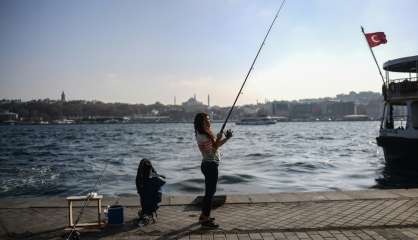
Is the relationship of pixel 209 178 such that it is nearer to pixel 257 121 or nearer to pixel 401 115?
pixel 401 115

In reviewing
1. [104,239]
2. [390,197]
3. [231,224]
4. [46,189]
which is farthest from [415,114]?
[104,239]

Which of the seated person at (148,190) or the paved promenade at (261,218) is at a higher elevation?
the seated person at (148,190)

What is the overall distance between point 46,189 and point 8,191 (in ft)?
5.14

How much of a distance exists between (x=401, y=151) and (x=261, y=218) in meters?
20.3

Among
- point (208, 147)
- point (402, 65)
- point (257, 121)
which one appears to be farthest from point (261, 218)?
point (257, 121)

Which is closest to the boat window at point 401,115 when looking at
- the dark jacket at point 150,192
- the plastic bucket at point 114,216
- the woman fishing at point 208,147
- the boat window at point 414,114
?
the boat window at point 414,114

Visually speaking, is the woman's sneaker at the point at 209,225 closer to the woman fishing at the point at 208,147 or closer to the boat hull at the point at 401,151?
the woman fishing at the point at 208,147

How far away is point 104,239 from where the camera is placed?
7.14 m

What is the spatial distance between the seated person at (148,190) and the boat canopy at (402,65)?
860 inches

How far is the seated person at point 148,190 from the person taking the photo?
8.25 metres

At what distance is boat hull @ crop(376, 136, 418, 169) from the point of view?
25.0 metres

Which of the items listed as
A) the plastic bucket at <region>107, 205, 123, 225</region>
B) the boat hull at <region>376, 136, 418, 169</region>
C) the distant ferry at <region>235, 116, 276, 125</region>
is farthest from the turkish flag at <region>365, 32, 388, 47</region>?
the distant ferry at <region>235, 116, 276, 125</region>

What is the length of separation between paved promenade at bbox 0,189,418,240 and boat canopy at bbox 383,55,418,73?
58.1ft

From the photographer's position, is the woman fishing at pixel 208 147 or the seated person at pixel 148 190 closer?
the woman fishing at pixel 208 147
